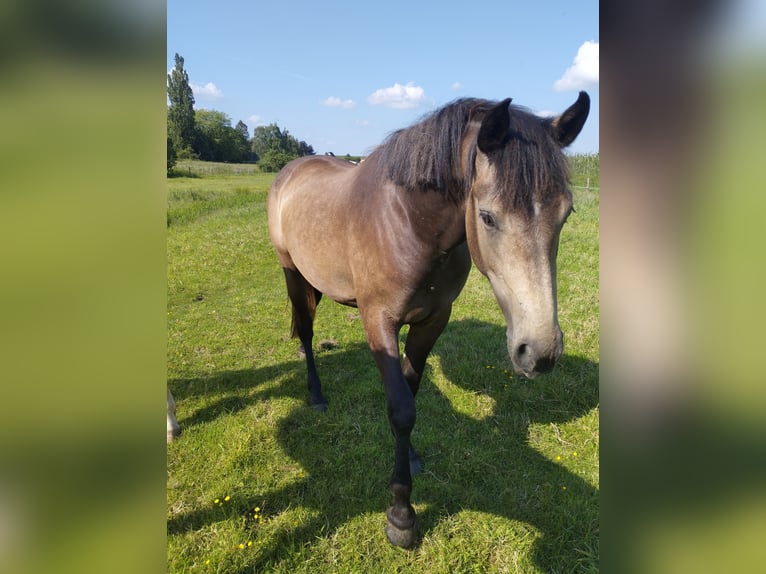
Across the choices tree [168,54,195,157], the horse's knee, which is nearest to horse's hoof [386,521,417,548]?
the horse's knee

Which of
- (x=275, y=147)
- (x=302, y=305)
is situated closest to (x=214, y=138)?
(x=275, y=147)

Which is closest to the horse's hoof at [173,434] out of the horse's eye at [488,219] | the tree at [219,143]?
the horse's eye at [488,219]

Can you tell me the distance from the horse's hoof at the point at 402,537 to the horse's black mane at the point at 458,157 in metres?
1.87

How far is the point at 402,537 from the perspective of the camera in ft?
7.89

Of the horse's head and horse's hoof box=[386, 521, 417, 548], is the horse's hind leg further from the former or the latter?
the horse's head

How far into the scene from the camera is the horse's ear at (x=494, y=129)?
167 centimetres

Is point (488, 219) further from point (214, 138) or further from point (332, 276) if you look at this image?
point (214, 138)

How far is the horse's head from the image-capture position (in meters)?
1.64
